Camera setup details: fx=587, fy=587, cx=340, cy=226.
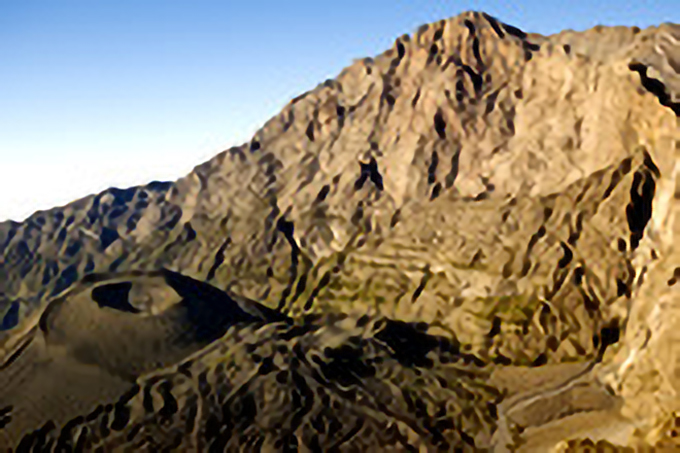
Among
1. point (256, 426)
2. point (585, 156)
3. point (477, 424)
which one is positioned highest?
point (585, 156)

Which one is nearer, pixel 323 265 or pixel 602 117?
pixel 602 117

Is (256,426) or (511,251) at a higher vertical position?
(511,251)

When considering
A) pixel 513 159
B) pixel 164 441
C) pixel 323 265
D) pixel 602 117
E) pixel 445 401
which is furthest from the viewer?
pixel 323 265

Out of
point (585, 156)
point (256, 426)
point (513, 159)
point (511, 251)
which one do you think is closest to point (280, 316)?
point (256, 426)

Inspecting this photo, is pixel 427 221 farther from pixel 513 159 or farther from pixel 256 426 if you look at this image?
pixel 256 426

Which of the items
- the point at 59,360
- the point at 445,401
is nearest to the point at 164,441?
the point at 59,360

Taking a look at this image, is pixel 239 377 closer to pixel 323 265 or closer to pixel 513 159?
pixel 323 265

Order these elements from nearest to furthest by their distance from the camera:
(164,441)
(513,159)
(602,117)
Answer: (164,441), (602,117), (513,159)
